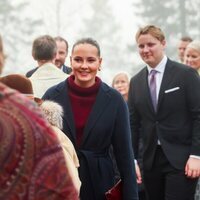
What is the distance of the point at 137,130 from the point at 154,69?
2.25ft

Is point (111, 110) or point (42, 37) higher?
point (42, 37)

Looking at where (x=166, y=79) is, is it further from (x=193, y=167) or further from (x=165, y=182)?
(x=165, y=182)

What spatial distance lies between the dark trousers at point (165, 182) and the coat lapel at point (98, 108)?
1472 millimetres

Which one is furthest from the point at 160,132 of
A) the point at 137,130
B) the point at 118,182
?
the point at 118,182

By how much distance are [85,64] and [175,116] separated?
145cm

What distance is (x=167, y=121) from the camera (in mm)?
5910

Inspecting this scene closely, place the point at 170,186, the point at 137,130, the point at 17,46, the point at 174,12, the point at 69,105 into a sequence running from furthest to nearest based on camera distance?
1. the point at 17,46
2. the point at 174,12
3. the point at 137,130
4. the point at 170,186
5. the point at 69,105

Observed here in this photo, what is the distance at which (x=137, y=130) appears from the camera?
20.7ft

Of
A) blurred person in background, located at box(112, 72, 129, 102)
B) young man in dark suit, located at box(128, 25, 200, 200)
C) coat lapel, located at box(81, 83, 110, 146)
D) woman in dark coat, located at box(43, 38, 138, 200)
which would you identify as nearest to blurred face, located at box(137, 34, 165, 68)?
young man in dark suit, located at box(128, 25, 200, 200)

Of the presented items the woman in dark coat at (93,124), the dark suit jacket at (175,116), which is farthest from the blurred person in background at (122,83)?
the woman in dark coat at (93,124)

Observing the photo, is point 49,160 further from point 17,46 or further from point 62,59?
point 17,46

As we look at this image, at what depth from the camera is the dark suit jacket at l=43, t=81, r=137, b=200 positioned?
182 inches

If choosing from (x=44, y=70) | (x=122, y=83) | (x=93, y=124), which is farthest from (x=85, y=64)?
(x=122, y=83)

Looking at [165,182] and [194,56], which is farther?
[194,56]
